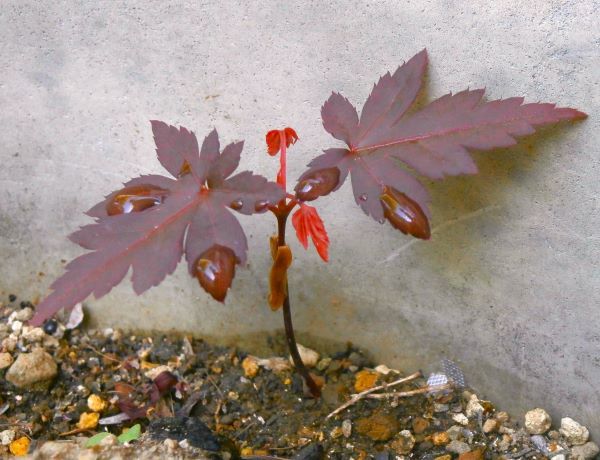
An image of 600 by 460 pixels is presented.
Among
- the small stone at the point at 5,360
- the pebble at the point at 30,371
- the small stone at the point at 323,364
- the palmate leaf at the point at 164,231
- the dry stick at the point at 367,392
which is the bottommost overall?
the dry stick at the point at 367,392

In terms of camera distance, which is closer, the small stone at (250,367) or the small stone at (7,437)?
the small stone at (7,437)

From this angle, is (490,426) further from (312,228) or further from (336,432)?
(312,228)

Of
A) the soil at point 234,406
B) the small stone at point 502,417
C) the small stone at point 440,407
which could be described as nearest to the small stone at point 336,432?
the soil at point 234,406

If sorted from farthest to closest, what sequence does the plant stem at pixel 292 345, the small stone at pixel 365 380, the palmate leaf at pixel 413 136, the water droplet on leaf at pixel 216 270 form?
the small stone at pixel 365 380 < the plant stem at pixel 292 345 < the palmate leaf at pixel 413 136 < the water droplet on leaf at pixel 216 270

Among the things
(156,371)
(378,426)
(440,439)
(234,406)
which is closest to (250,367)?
(234,406)

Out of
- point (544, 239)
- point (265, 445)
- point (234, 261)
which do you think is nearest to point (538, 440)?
point (544, 239)

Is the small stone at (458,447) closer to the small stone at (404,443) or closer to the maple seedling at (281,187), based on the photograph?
the small stone at (404,443)

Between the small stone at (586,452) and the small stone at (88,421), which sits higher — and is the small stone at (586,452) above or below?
below

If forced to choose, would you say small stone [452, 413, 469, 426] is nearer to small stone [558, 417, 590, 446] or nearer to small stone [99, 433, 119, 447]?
small stone [558, 417, 590, 446]
